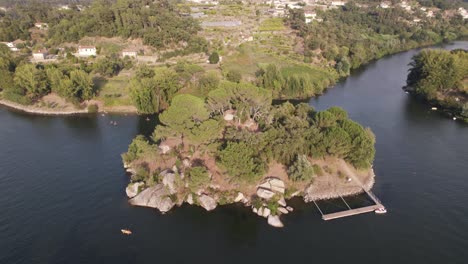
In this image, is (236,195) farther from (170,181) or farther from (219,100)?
(219,100)

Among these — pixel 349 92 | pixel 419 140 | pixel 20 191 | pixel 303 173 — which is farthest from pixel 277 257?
pixel 349 92

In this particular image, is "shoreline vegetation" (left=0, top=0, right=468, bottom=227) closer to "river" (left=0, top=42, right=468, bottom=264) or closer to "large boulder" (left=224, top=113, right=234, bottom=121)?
"large boulder" (left=224, top=113, right=234, bottom=121)

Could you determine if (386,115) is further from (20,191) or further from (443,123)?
(20,191)

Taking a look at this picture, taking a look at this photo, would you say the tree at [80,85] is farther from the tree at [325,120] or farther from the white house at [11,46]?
the tree at [325,120]

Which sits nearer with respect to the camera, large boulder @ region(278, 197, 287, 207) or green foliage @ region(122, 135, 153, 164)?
large boulder @ region(278, 197, 287, 207)

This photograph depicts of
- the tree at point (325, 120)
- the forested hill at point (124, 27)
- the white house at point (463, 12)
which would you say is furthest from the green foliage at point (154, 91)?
the white house at point (463, 12)

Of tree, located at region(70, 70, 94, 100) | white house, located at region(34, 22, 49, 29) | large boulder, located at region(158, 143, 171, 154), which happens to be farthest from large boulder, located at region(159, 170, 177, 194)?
white house, located at region(34, 22, 49, 29)

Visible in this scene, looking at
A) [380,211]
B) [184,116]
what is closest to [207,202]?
[184,116]
